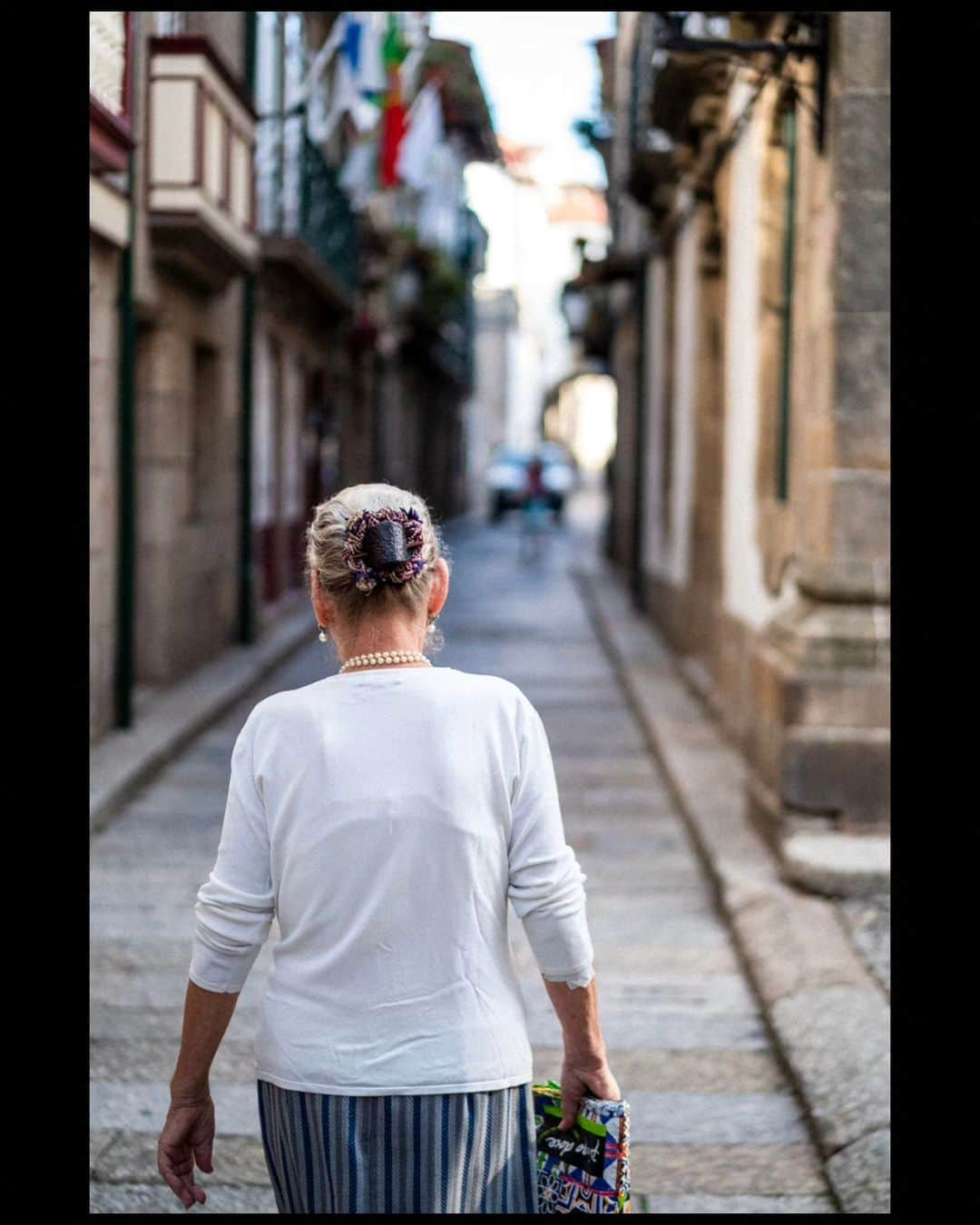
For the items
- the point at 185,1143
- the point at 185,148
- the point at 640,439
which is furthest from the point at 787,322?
the point at 640,439

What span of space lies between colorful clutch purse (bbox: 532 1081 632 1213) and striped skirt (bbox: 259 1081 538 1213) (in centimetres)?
12

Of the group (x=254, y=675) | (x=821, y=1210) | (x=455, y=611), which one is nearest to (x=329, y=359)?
(x=455, y=611)

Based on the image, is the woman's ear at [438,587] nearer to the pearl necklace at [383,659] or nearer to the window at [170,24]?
the pearl necklace at [383,659]

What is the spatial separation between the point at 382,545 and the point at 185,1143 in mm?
933

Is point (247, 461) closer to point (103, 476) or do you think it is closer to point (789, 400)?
point (103, 476)

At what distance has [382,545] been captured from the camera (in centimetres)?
239

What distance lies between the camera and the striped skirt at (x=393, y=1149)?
7.77ft

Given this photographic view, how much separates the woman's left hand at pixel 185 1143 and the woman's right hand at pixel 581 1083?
52 cm

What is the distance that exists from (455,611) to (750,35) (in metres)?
11.0

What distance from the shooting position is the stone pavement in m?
4.07

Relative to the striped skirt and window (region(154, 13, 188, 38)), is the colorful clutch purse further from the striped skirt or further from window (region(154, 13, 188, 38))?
window (region(154, 13, 188, 38))

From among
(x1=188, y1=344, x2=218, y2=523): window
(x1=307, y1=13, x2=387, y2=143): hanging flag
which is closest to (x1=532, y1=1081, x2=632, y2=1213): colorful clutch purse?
(x1=188, y1=344, x2=218, y2=523): window
